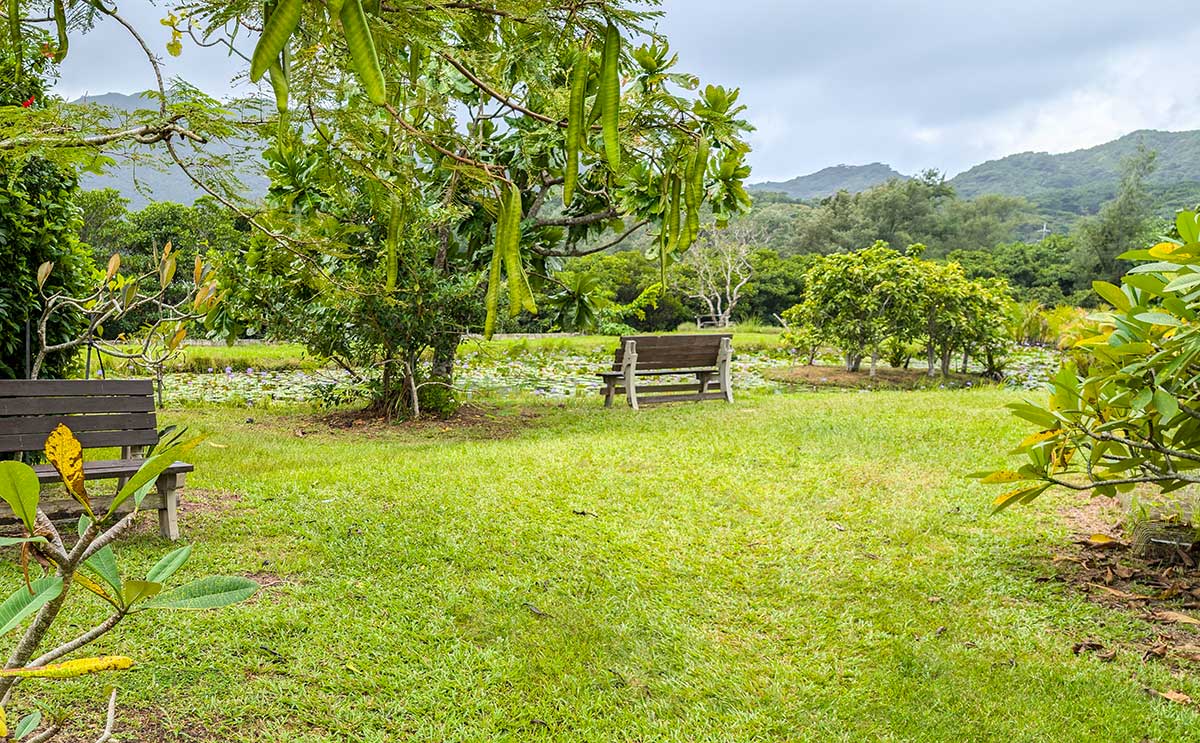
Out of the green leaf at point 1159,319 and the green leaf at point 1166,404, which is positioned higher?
the green leaf at point 1159,319

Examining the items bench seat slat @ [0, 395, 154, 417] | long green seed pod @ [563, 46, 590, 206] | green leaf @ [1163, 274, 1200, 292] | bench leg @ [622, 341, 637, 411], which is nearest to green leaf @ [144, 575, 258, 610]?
long green seed pod @ [563, 46, 590, 206]

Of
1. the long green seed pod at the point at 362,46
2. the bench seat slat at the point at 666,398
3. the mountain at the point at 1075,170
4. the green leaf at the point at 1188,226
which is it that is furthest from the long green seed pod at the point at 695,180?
the mountain at the point at 1075,170

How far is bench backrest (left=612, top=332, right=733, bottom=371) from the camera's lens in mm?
7715

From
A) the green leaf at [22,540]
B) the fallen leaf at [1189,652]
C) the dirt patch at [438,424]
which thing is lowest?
the fallen leaf at [1189,652]

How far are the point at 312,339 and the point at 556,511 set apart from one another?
3911mm

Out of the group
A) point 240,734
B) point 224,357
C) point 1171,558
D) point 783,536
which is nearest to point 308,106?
point 240,734

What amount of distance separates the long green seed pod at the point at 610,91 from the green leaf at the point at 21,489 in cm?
108

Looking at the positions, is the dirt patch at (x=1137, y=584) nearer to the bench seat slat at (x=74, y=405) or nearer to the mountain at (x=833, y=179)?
the bench seat slat at (x=74, y=405)

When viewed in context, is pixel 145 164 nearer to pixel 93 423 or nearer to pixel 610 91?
pixel 93 423

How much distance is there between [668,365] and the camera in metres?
7.99

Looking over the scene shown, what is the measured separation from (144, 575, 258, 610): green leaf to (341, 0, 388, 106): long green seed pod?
683 mm

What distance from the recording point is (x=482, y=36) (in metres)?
2.12

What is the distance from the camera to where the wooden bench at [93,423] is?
3.12m

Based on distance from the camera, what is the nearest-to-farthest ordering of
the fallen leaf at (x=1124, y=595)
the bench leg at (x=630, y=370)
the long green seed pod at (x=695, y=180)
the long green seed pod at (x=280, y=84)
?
1. the long green seed pod at (x=280, y=84)
2. the long green seed pod at (x=695, y=180)
3. the fallen leaf at (x=1124, y=595)
4. the bench leg at (x=630, y=370)
